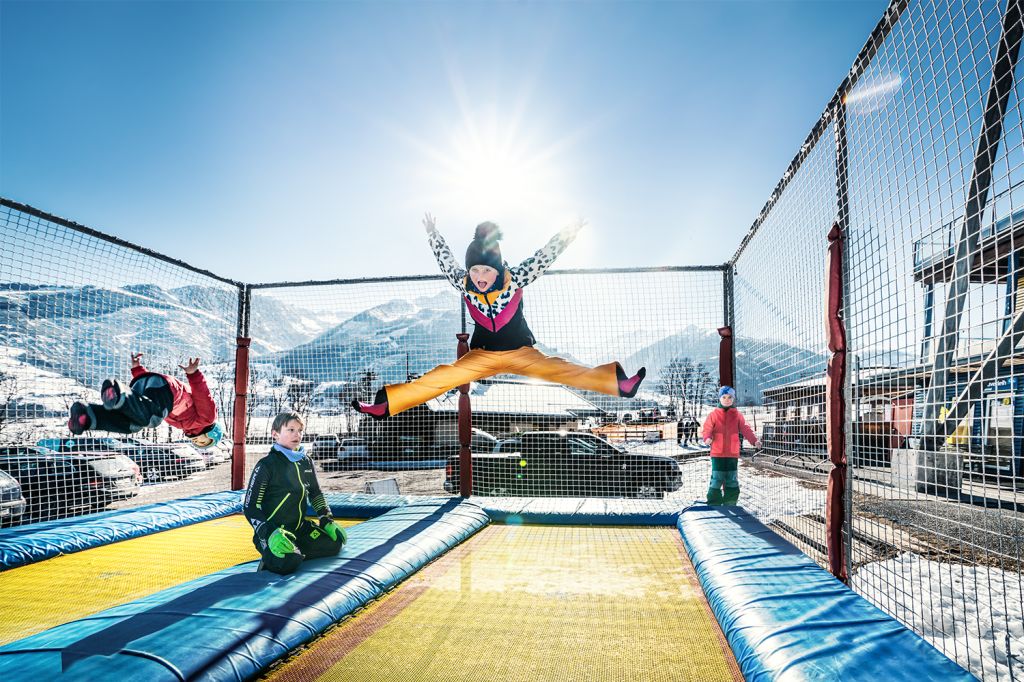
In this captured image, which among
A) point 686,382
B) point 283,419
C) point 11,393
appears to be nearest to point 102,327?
point 11,393

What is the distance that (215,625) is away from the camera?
6.87 feet

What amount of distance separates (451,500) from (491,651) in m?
2.73

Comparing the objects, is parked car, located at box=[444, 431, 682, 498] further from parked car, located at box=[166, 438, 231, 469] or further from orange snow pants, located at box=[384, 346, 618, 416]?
orange snow pants, located at box=[384, 346, 618, 416]

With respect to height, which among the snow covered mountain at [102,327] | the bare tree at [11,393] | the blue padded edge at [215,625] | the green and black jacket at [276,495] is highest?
the snow covered mountain at [102,327]

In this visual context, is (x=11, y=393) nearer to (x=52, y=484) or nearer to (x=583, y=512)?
(x=52, y=484)

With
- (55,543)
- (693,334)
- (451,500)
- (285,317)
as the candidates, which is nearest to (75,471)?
(55,543)

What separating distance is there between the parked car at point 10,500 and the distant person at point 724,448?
18.0 ft

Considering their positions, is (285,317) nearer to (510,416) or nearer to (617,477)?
(510,416)

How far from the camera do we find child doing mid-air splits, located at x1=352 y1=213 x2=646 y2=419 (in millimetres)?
3352

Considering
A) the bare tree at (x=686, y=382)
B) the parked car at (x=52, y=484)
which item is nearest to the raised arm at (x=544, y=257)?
the bare tree at (x=686, y=382)

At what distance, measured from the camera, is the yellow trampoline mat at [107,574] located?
275cm

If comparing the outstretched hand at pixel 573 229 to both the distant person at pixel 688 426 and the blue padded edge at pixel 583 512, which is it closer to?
the blue padded edge at pixel 583 512

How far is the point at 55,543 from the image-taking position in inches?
147

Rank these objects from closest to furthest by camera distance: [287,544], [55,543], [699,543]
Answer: [287,544]
[699,543]
[55,543]
